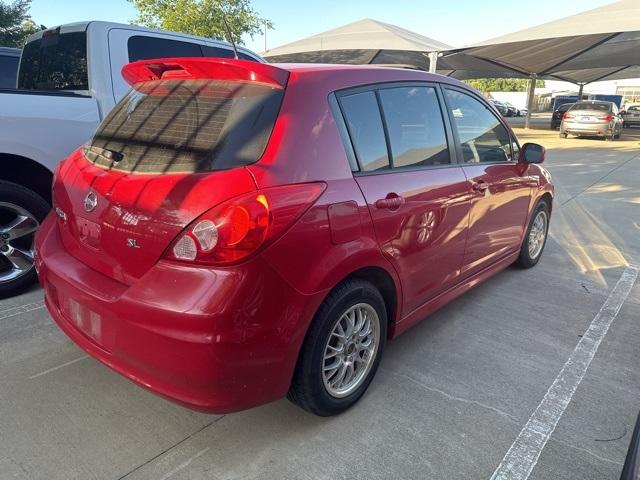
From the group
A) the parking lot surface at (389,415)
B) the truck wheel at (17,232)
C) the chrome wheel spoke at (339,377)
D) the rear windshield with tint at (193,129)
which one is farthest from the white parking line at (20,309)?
the chrome wheel spoke at (339,377)

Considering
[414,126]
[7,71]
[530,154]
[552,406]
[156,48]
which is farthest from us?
[7,71]

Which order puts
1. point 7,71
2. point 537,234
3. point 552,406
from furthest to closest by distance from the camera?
point 7,71, point 537,234, point 552,406

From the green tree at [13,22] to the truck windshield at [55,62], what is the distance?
66.6 ft

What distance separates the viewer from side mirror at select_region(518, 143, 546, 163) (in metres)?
3.89

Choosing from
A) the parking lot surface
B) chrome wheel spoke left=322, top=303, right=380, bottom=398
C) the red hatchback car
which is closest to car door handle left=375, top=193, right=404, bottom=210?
the red hatchback car

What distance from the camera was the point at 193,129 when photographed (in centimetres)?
218

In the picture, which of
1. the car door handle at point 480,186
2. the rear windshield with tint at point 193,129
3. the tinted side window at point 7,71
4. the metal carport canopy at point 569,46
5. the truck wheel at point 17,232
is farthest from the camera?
the metal carport canopy at point 569,46

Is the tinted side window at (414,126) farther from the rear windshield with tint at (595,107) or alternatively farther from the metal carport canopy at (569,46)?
the rear windshield with tint at (595,107)

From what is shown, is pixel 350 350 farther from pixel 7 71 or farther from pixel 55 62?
pixel 7 71

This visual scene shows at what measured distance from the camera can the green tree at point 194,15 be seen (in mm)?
18844

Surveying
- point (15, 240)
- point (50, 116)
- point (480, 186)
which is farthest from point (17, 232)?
point (480, 186)

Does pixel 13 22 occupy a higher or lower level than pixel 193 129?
higher

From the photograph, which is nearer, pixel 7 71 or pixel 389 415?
pixel 389 415

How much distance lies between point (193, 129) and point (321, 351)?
1.14 m
